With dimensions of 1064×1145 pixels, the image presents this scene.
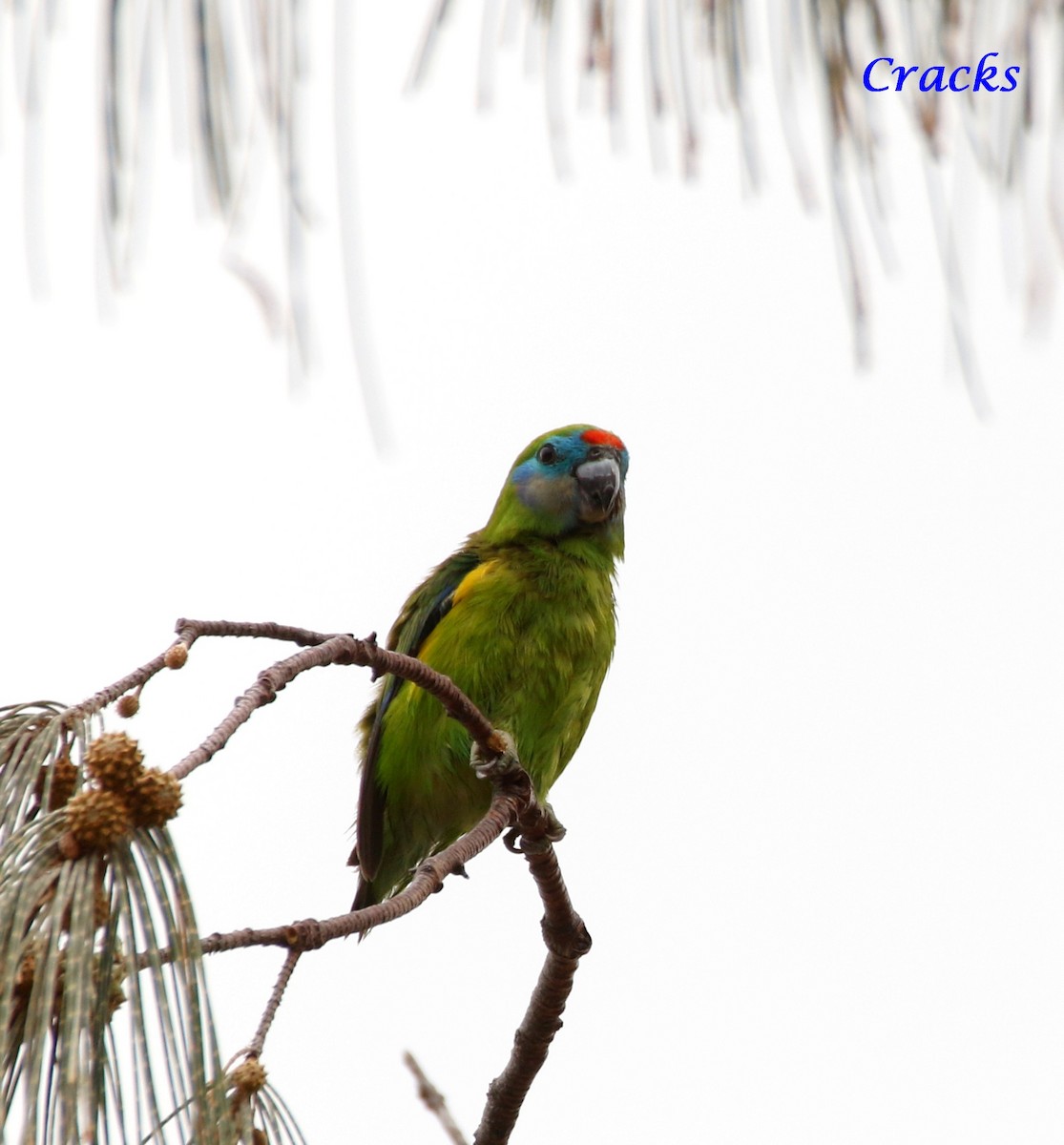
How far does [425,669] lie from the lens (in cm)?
225

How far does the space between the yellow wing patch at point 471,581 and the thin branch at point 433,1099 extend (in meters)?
1.44

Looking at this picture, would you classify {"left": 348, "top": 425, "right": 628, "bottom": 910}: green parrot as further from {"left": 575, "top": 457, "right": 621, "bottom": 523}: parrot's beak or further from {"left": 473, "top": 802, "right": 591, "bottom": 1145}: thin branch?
{"left": 473, "top": 802, "right": 591, "bottom": 1145}: thin branch

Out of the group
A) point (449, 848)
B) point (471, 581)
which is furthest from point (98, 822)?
point (471, 581)

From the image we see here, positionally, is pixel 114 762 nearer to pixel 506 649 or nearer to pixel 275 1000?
pixel 275 1000

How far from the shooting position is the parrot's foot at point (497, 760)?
2.71 meters

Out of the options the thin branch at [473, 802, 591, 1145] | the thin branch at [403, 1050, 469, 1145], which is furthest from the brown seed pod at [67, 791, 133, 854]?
the thin branch at [473, 802, 591, 1145]

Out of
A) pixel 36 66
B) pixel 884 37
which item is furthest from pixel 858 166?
pixel 36 66

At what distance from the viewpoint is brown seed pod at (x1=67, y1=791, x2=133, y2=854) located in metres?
1.18

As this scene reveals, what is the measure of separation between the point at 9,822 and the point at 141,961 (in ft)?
0.91

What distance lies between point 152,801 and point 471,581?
2.45 metres

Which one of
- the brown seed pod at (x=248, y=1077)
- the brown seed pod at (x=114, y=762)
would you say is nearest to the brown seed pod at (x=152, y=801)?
the brown seed pod at (x=114, y=762)

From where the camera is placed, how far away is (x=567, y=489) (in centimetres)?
385

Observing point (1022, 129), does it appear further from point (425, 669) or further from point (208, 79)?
point (425, 669)

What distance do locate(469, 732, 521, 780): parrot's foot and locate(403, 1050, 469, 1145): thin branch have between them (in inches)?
23.3
